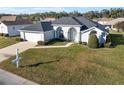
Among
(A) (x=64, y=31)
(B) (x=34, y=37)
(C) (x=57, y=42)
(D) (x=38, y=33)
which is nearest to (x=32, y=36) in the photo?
(B) (x=34, y=37)

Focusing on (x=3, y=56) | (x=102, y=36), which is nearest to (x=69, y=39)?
(x=102, y=36)

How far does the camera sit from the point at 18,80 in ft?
43.8

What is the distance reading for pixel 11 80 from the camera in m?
13.3

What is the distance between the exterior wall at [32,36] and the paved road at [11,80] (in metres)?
14.7

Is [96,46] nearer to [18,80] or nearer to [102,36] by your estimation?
[102,36]

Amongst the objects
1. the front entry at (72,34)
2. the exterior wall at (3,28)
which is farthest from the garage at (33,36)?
the exterior wall at (3,28)

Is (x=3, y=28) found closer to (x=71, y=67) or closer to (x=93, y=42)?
(x=93, y=42)

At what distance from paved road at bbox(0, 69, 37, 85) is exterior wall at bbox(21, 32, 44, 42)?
14672 mm

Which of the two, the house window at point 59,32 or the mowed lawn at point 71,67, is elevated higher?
the house window at point 59,32

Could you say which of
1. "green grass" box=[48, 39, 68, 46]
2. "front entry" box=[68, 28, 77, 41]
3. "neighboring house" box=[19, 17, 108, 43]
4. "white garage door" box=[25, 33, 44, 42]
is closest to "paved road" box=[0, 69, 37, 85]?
"green grass" box=[48, 39, 68, 46]

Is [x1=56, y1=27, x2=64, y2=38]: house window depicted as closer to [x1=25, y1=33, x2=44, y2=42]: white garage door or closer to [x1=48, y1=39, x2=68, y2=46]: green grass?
[x1=48, y1=39, x2=68, y2=46]: green grass

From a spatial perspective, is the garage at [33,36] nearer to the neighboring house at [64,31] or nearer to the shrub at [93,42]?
the neighboring house at [64,31]

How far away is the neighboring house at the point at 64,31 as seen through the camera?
28.1 meters

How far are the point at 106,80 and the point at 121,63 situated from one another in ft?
16.0
